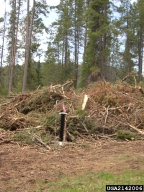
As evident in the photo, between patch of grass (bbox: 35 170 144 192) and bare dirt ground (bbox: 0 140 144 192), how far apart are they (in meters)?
0.19

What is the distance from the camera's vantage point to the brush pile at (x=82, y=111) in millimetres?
8727

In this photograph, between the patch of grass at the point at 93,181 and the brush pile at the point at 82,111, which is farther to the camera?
the brush pile at the point at 82,111

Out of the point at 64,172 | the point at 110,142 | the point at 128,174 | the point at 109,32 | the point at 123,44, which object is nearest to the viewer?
the point at 128,174

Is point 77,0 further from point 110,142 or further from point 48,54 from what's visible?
point 110,142

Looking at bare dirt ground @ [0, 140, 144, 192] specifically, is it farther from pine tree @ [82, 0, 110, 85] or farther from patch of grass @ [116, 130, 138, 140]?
pine tree @ [82, 0, 110, 85]

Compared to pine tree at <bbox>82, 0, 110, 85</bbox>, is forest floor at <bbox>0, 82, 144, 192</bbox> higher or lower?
lower

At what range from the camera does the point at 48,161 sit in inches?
239

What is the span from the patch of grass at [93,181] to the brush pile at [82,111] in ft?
10.6

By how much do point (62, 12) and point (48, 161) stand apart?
32.6 meters

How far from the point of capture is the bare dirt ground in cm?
497

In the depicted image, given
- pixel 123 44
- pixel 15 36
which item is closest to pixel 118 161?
pixel 15 36

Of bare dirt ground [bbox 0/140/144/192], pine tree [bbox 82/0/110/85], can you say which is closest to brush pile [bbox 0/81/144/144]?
bare dirt ground [bbox 0/140/144/192]

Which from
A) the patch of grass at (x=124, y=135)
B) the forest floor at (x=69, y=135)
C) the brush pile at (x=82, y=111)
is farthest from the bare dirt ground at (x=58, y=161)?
the brush pile at (x=82, y=111)

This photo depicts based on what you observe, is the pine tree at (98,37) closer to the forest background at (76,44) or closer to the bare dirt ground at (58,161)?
the forest background at (76,44)
